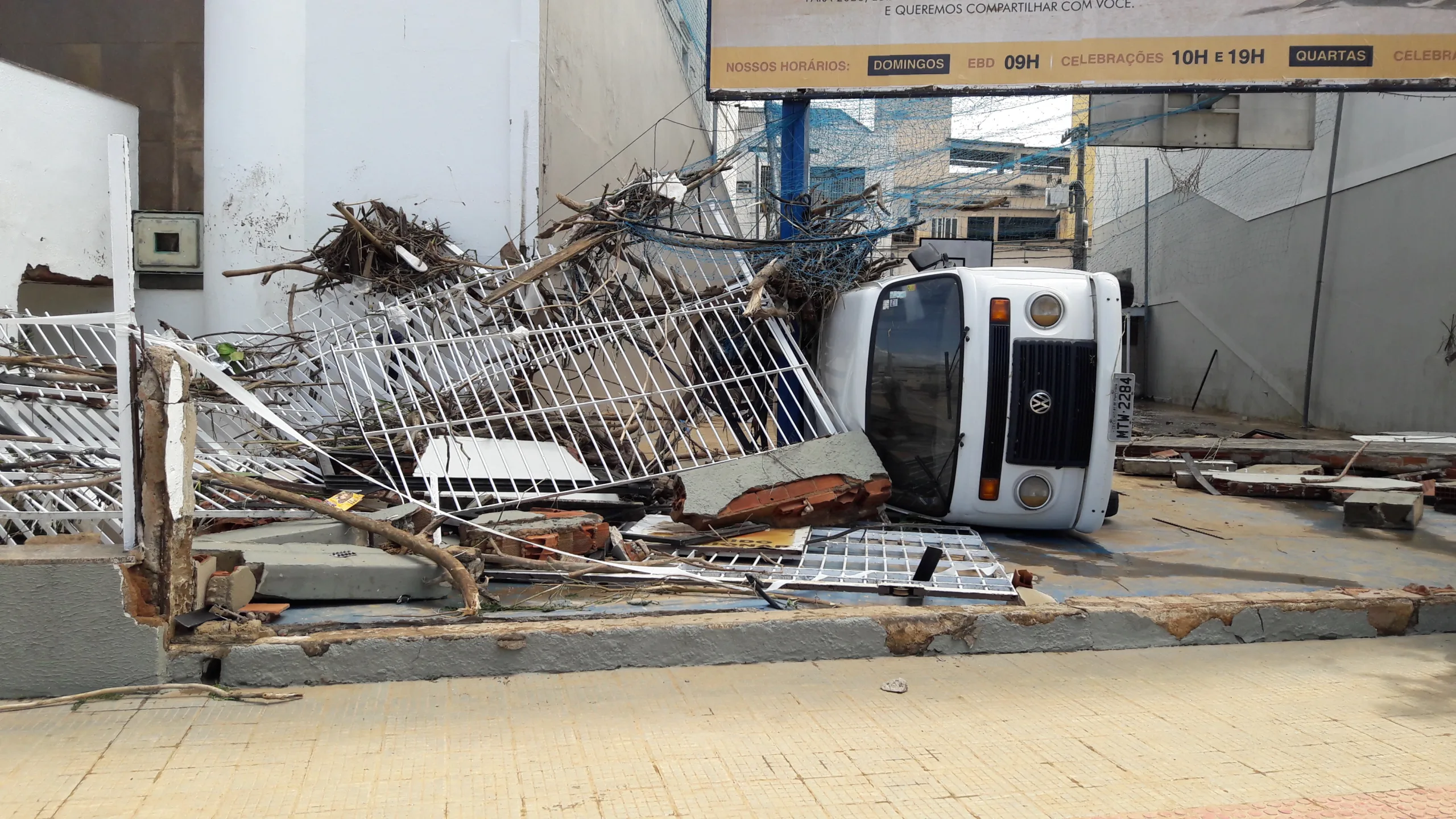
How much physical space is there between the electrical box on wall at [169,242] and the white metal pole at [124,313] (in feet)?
18.1

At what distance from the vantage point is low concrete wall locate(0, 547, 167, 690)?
11.5 ft

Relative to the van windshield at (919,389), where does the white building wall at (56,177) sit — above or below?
above

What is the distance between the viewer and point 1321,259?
15289 millimetres

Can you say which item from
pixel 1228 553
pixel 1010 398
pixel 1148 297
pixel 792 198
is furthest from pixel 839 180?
pixel 1148 297

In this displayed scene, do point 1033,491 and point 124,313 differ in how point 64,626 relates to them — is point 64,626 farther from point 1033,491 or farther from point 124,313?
point 1033,491

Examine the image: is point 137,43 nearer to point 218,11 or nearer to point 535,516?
point 218,11

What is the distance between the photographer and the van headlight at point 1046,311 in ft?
19.6

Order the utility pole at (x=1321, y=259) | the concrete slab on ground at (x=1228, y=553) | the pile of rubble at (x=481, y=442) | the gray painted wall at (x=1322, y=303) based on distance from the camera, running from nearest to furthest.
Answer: the pile of rubble at (x=481, y=442) < the concrete slab on ground at (x=1228, y=553) < the gray painted wall at (x=1322, y=303) < the utility pole at (x=1321, y=259)

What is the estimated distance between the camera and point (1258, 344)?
59.5 ft

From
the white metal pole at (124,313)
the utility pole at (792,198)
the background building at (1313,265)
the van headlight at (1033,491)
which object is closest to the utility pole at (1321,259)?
the background building at (1313,265)

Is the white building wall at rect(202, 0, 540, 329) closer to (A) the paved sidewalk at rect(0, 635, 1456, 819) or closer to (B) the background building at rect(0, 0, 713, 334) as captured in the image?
(B) the background building at rect(0, 0, 713, 334)

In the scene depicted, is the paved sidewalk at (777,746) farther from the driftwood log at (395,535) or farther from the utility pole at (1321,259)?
the utility pole at (1321,259)

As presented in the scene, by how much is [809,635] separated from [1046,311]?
2882 mm

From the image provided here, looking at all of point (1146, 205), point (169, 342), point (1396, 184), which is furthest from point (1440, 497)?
point (1146, 205)
